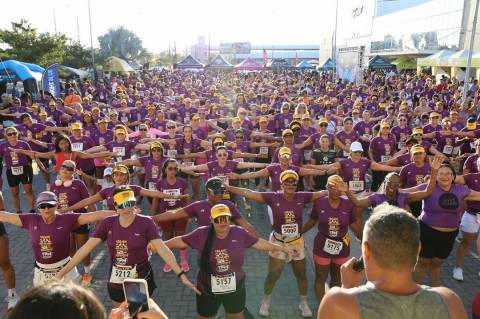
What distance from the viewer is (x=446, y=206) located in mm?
5281

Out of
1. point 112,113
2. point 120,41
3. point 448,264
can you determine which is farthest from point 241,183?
point 120,41

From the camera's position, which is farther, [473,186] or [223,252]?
[473,186]

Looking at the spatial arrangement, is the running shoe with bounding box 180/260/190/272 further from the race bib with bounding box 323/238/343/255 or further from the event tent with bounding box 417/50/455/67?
the event tent with bounding box 417/50/455/67

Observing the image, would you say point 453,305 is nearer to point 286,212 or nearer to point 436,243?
point 286,212

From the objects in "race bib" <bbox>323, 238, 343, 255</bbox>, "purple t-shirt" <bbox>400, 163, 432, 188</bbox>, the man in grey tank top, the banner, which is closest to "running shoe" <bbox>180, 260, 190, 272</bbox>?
"race bib" <bbox>323, 238, 343, 255</bbox>

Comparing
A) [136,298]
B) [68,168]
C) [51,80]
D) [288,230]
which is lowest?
[288,230]

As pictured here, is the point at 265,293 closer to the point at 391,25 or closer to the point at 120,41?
the point at 391,25

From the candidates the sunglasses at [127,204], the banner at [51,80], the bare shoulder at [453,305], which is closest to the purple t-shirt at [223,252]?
the sunglasses at [127,204]

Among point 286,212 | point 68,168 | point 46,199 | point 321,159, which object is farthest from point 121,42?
point 286,212

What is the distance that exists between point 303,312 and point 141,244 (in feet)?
7.70

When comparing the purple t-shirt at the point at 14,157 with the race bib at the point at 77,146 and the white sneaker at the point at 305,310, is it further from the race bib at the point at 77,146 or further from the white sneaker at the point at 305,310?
the white sneaker at the point at 305,310

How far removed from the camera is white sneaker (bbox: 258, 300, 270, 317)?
5121 millimetres

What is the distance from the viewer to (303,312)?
511 cm

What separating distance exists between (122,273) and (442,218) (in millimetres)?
4135
